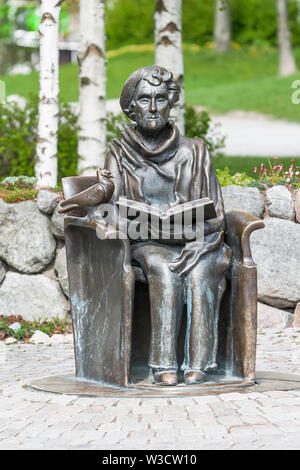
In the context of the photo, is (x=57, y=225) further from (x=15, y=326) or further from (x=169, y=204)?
(x=169, y=204)

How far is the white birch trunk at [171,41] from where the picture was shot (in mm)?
11422

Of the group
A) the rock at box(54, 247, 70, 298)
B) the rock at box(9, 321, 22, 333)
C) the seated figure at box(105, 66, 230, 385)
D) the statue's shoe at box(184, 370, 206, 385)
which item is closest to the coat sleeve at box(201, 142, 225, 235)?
the seated figure at box(105, 66, 230, 385)

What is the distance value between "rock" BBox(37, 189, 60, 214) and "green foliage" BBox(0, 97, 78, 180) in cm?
259

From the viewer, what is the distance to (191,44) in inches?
1380

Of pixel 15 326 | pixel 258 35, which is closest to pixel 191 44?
pixel 258 35

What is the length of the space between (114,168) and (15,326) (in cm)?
337

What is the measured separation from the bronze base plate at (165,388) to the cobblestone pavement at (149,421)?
7cm

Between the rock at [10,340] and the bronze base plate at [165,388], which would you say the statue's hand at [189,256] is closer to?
the bronze base plate at [165,388]

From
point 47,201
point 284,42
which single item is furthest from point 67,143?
point 284,42

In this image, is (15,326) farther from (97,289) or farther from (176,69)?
(176,69)

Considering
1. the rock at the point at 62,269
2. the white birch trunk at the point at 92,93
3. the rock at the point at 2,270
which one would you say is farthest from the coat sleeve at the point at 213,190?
the white birch trunk at the point at 92,93

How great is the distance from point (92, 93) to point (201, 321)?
18.1 ft

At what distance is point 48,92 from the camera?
1068 cm

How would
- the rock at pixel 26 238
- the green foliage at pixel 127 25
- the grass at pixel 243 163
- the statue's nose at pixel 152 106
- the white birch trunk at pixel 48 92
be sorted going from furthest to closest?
the green foliage at pixel 127 25 → the grass at pixel 243 163 → the white birch trunk at pixel 48 92 → the rock at pixel 26 238 → the statue's nose at pixel 152 106
